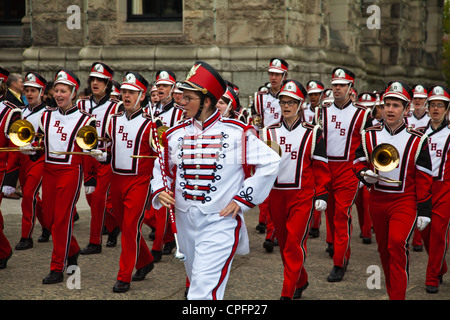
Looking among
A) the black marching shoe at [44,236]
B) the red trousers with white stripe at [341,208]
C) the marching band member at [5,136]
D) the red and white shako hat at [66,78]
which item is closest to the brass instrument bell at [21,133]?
the marching band member at [5,136]

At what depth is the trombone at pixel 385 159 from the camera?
6.46 meters

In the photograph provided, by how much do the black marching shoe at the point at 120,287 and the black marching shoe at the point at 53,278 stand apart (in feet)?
2.31

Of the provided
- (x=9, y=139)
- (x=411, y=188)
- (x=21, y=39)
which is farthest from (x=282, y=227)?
(x=21, y=39)

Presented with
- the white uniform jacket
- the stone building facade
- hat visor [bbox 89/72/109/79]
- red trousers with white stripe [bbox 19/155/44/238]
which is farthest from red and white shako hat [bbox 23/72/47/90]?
the stone building facade

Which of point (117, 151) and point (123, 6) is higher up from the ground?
point (123, 6)

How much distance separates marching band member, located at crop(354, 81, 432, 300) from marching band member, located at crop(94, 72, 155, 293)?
242 centimetres

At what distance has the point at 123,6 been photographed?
16.5 metres

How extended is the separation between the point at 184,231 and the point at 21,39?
14.2 meters

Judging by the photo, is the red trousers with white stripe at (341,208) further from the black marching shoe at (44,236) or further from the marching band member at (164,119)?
the black marching shoe at (44,236)

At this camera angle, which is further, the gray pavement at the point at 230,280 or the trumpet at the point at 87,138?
the trumpet at the point at 87,138

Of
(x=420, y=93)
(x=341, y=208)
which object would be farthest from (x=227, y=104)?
(x=420, y=93)

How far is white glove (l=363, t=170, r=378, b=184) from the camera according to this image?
21.3 ft

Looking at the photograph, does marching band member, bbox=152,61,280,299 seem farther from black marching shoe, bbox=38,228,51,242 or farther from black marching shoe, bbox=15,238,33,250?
black marching shoe, bbox=38,228,51,242

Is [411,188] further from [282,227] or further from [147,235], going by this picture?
[147,235]
